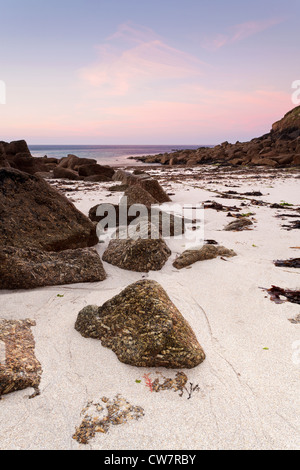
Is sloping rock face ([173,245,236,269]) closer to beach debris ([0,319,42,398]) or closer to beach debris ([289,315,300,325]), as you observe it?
beach debris ([289,315,300,325])

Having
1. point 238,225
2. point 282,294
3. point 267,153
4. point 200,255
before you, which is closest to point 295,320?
point 282,294

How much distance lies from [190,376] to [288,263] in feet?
10.1

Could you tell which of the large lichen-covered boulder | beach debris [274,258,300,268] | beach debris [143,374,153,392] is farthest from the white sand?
the large lichen-covered boulder

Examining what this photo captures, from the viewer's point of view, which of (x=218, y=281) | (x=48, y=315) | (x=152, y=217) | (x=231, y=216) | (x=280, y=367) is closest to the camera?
(x=280, y=367)

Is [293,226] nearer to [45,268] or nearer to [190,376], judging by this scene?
[190,376]

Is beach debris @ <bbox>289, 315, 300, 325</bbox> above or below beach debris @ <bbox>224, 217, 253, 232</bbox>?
below

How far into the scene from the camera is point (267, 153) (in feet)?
96.2

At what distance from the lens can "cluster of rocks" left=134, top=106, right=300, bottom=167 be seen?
25406mm

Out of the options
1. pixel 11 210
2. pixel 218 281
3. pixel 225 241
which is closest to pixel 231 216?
pixel 225 241

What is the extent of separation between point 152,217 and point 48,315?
3.79 meters

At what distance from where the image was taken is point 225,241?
598 centimetres

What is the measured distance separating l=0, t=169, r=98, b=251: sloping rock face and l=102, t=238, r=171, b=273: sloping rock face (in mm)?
827

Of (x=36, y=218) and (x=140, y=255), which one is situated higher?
(x=36, y=218)
